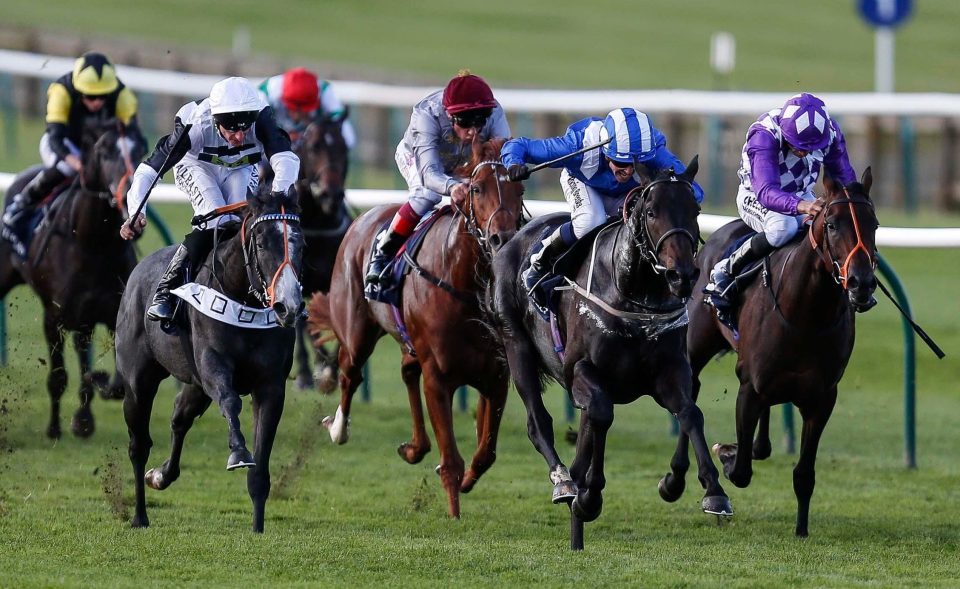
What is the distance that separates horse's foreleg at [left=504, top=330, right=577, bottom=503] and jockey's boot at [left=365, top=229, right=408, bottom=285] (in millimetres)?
1089

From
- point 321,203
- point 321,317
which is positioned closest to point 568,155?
point 321,317

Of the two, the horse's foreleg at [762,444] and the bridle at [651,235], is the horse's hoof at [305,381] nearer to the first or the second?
the horse's foreleg at [762,444]

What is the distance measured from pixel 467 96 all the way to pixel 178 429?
6.56 ft

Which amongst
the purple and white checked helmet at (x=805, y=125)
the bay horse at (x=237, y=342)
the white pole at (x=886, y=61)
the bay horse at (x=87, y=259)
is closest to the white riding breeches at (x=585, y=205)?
the purple and white checked helmet at (x=805, y=125)

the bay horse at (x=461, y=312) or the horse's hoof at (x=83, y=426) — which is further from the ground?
the bay horse at (x=461, y=312)

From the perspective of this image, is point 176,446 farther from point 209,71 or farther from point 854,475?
point 209,71

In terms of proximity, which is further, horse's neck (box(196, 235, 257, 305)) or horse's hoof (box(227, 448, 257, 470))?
horse's neck (box(196, 235, 257, 305))

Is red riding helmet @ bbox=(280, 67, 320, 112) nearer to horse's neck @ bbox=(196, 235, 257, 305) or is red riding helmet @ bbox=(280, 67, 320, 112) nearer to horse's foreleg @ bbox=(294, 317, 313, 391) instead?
horse's foreleg @ bbox=(294, 317, 313, 391)

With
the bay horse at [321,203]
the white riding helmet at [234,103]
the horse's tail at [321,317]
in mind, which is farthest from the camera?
→ the bay horse at [321,203]

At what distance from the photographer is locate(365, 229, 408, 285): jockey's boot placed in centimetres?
898

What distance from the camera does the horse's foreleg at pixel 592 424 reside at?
23.5ft

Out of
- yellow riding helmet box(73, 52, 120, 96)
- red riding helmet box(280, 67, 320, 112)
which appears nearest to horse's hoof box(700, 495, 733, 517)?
yellow riding helmet box(73, 52, 120, 96)

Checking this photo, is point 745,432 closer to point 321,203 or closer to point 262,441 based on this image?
point 262,441

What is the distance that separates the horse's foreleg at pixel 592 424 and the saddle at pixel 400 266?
165cm
